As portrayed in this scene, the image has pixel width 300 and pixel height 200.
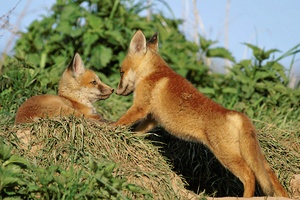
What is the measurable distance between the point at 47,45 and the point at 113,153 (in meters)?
4.27

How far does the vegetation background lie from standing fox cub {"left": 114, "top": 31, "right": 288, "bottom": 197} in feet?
1.21

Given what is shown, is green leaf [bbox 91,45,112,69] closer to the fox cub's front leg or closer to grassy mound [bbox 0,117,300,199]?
grassy mound [bbox 0,117,300,199]

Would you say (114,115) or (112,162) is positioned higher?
(112,162)

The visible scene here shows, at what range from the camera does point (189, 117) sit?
207 inches

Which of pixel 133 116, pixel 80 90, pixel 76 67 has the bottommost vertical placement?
pixel 80 90

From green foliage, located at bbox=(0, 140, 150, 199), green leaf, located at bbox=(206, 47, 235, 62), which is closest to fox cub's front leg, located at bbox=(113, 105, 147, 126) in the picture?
green foliage, located at bbox=(0, 140, 150, 199)

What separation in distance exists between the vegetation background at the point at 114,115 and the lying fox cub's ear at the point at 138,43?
965 millimetres

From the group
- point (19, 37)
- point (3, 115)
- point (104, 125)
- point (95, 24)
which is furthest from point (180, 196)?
point (19, 37)

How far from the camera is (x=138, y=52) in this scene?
617 centimetres

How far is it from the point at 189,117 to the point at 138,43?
130 centimetres

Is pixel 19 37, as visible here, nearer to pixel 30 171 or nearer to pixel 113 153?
pixel 113 153

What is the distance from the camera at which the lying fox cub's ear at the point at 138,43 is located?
609 cm

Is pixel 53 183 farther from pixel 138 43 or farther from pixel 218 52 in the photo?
pixel 218 52

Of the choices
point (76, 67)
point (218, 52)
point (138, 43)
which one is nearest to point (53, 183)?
point (138, 43)
